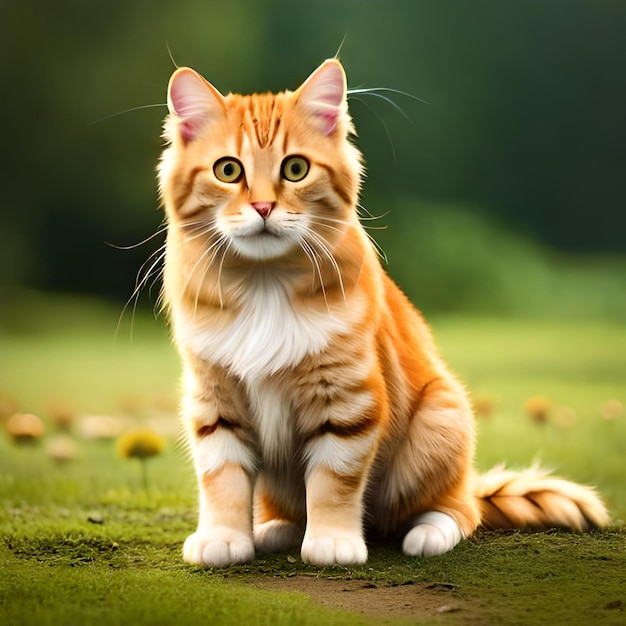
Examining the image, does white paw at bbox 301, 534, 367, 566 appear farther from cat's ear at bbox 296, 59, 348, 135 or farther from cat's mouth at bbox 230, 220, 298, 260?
cat's ear at bbox 296, 59, 348, 135

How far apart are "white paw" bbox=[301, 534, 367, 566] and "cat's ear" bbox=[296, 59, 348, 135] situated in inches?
29.0

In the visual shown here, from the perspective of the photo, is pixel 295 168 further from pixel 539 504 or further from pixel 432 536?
pixel 539 504

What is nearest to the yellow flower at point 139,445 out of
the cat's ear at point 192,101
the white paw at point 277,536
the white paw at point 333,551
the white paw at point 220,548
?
the white paw at point 277,536

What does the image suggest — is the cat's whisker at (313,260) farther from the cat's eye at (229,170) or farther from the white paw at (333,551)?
the white paw at (333,551)

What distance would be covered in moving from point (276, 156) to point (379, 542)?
0.79 metres

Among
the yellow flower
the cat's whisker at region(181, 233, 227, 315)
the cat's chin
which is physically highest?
the cat's chin

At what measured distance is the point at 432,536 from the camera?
5.76 ft

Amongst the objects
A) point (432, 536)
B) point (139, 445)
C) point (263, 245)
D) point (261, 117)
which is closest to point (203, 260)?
point (263, 245)

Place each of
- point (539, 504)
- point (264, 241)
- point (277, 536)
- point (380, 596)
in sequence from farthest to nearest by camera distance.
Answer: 1. point (539, 504)
2. point (277, 536)
3. point (264, 241)
4. point (380, 596)

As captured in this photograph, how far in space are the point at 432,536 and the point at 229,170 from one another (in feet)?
2.51

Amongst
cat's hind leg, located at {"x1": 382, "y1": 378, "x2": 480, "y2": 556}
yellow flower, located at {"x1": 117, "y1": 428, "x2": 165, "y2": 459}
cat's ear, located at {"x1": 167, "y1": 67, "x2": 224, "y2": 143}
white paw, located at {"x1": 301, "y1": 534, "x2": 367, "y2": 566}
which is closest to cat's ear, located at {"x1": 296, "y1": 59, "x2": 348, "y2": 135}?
cat's ear, located at {"x1": 167, "y1": 67, "x2": 224, "y2": 143}

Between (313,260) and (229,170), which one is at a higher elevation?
(229,170)

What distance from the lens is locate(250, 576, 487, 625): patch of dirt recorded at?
4.78ft

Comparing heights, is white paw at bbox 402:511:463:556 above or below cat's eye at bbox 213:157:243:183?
below
